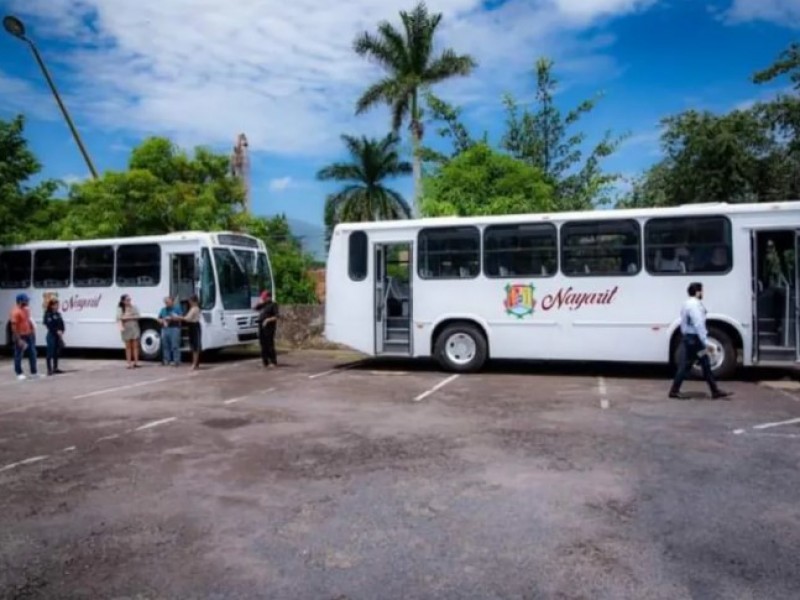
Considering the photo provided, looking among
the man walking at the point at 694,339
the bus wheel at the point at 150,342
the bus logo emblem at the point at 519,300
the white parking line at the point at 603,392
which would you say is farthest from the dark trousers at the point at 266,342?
the man walking at the point at 694,339

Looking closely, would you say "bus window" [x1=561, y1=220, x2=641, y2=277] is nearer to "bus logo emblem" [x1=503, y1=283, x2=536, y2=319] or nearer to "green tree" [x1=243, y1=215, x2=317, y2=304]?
"bus logo emblem" [x1=503, y1=283, x2=536, y2=319]

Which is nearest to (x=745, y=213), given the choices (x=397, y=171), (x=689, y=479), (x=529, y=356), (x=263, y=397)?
(x=529, y=356)

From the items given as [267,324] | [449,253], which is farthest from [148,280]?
[449,253]

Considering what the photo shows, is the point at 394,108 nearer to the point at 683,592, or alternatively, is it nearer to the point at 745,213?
the point at 745,213

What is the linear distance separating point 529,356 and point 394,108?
22506mm

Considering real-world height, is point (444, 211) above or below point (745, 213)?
above

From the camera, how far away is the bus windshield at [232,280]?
16.3 meters

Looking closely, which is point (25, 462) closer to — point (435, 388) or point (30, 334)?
point (435, 388)

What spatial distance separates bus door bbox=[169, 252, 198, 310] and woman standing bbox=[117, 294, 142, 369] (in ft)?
3.49

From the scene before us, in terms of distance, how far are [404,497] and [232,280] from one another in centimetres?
1194

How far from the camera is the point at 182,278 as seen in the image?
16859mm

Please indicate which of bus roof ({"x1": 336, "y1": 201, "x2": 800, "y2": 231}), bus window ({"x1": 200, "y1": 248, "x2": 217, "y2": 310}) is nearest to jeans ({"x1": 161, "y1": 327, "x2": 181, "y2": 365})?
bus window ({"x1": 200, "y1": 248, "x2": 217, "y2": 310})

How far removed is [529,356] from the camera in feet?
43.0

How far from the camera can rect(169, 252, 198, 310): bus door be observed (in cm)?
1669
